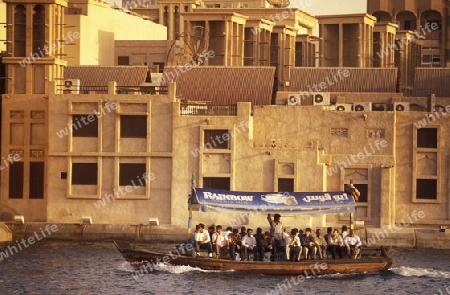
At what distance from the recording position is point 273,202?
227 feet

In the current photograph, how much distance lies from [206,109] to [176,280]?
65.6 feet

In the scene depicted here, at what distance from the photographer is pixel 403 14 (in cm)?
14762

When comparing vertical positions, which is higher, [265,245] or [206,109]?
[206,109]

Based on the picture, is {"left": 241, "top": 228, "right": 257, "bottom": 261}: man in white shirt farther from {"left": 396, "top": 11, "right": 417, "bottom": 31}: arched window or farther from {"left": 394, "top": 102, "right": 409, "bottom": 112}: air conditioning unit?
{"left": 396, "top": 11, "right": 417, "bottom": 31}: arched window

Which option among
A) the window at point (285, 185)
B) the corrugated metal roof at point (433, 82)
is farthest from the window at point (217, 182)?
the corrugated metal roof at point (433, 82)

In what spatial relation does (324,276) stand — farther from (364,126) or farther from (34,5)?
(34,5)

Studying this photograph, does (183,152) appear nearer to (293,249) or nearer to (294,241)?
(294,241)

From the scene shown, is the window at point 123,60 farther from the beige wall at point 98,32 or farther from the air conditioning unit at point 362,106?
the air conditioning unit at point 362,106

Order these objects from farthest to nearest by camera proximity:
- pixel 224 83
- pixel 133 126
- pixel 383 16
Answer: pixel 383 16
pixel 224 83
pixel 133 126

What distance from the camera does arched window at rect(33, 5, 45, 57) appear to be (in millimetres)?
86438

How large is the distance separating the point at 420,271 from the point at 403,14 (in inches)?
3200

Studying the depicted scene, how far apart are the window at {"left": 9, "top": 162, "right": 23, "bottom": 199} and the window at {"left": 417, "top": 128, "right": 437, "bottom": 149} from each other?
2126cm

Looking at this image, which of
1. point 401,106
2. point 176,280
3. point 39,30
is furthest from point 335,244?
point 39,30

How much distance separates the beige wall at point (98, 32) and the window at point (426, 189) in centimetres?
2816
